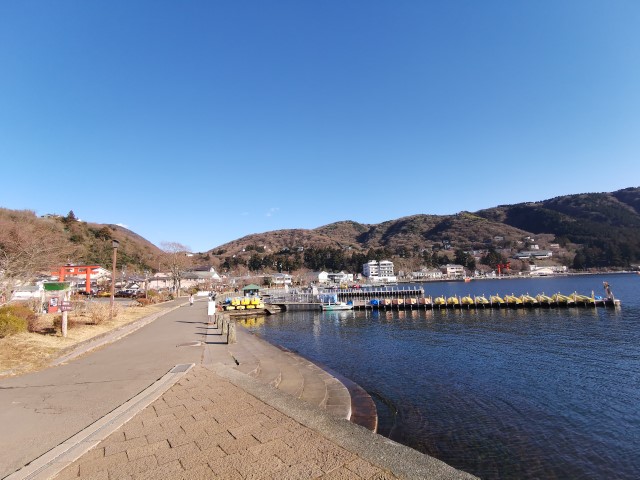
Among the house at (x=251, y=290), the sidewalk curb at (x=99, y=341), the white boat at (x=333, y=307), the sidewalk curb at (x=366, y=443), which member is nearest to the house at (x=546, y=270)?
the white boat at (x=333, y=307)

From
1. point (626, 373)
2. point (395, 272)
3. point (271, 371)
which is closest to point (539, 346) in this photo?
point (626, 373)

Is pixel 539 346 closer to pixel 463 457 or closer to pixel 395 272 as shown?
pixel 463 457

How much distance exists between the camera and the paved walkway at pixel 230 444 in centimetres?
389

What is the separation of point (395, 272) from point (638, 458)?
140719 millimetres

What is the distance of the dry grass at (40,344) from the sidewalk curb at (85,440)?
5.07m

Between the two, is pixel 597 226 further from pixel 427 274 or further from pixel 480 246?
pixel 427 274

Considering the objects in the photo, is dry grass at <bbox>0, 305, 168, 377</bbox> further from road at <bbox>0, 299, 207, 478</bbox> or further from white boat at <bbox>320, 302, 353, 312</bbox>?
white boat at <bbox>320, 302, 353, 312</bbox>

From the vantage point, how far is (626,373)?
14430 mm

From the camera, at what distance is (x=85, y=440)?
16.2 feet

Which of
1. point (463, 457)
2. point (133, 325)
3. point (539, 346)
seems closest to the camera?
point (463, 457)

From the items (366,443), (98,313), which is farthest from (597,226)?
(366,443)

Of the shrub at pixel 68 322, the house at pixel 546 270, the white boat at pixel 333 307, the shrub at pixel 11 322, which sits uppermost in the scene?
the shrub at pixel 11 322

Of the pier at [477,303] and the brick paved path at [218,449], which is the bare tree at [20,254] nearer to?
the brick paved path at [218,449]

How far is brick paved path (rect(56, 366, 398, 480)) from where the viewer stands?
153 inches
